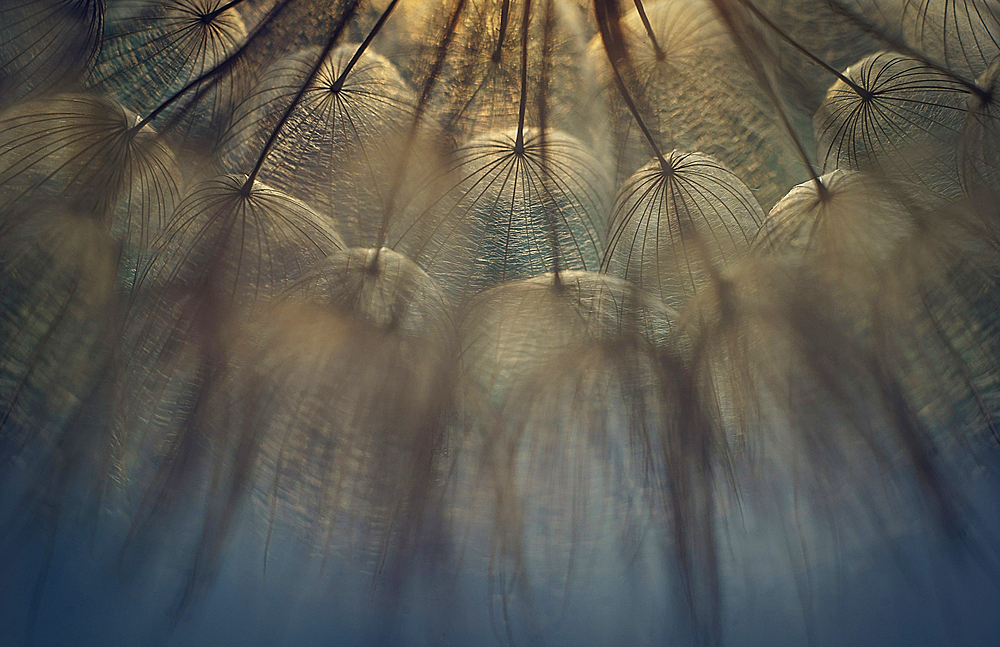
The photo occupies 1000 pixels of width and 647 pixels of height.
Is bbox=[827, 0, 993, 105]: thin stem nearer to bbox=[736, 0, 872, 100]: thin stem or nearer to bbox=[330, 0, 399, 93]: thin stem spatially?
bbox=[736, 0, 872, 100]: thin stem

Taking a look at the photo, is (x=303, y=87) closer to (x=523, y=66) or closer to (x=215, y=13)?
(x=215, y=13)

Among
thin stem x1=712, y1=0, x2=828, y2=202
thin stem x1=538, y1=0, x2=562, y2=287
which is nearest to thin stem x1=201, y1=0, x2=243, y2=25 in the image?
thin stem x1=538, y1=0, x2=562, y2=287

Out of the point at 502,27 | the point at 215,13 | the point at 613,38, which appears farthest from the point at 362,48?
the point at 613,38

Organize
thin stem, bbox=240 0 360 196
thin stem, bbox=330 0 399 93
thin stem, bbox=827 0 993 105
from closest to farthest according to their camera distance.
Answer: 1. thin stem, bbox=827 0 993 105
2. thin stem, bbox=330 0 399 93
3. thin stem, bbox=240 0 360 196

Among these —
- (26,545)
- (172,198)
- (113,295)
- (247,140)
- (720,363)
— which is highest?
(247,140)

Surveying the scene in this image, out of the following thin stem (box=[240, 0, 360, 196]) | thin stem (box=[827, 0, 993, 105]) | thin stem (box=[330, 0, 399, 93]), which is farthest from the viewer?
thin stem (box=[240, 0, 360, 196])

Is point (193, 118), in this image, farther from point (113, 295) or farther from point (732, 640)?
point (732, 640)

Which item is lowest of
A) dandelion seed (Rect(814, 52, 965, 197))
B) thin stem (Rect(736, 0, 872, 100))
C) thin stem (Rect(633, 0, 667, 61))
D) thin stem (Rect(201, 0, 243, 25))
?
dandelion seed (Rect(814, 52, 965, 197))

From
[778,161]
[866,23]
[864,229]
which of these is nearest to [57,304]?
[778,161]
